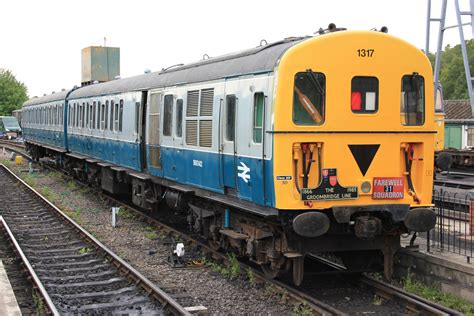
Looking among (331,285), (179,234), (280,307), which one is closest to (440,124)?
(179,234)

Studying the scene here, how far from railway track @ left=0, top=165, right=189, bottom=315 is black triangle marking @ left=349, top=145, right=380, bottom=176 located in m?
2.89

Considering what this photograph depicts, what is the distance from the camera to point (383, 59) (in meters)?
8.52

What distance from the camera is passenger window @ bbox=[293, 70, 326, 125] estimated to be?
818 centimetres

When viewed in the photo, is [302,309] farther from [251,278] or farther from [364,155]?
[364,155]

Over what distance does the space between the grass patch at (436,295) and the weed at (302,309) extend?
172 cm

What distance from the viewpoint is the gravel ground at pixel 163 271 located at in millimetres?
8367

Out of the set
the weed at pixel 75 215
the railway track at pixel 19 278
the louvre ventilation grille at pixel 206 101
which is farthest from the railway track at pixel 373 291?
the weed at pixel 75 215

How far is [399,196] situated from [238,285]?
2625 millimetres

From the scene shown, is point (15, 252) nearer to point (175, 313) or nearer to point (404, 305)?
point (175, 313)

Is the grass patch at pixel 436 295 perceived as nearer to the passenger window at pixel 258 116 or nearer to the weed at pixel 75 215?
the passenger window at pixel 258 116

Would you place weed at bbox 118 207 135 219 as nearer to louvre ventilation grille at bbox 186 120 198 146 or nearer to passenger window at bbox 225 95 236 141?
louvre ventilation grille at bbox 186 120 198 146

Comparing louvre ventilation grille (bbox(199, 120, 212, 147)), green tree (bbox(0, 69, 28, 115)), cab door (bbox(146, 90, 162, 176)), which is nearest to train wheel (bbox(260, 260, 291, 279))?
louvre ventilation grille (bbox(199, 120, 212, 147))

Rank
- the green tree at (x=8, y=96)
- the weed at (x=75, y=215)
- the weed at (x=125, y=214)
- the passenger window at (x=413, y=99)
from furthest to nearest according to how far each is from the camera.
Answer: the green tree at (x=8, y=96)
the weed at (x=125, y=214)
the weed at (x=75, y=215)
the passenger window at (x=413, y=99)

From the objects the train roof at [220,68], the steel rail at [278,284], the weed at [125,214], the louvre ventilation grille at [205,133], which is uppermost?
the train roof at [220,68]
